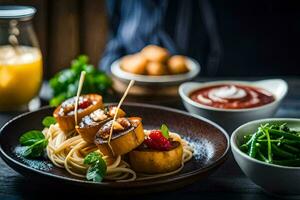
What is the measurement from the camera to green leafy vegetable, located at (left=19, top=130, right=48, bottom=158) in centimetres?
203

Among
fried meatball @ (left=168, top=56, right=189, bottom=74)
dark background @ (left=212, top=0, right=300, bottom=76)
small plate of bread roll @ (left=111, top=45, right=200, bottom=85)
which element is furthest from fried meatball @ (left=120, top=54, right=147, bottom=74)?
dark background @ (left=212, top=0, right=300, bottom=76)

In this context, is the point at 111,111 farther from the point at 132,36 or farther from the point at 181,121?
the point at 132,36

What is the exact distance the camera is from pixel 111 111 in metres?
2.11

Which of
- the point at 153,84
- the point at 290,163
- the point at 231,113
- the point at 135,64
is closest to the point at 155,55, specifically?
the point at 135,64

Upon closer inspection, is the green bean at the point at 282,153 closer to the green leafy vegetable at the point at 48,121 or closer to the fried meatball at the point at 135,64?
the green leafy vegetable at the point at 48,121

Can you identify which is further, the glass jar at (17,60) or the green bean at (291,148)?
the glass jar at (17,60)

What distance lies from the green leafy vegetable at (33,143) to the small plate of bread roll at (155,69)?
1.00 meters

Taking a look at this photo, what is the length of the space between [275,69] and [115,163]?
8.71ft

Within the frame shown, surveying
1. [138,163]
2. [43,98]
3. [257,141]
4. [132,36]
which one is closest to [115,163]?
[138,163]

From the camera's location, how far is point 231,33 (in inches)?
166

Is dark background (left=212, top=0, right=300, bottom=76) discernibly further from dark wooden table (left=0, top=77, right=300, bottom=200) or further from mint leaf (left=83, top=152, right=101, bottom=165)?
mint leaf (left=83, top=152, right=101, bottom=165)

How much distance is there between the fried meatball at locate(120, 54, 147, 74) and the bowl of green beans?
114cm

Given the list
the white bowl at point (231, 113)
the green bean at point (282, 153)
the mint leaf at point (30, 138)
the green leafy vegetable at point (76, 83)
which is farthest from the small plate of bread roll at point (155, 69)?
the green bean at point (282, 153)

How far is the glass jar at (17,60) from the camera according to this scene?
109 inches
